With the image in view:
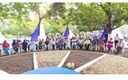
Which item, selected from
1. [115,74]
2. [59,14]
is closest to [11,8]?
[59,14]

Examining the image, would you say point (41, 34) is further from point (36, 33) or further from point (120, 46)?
point (120, 46)

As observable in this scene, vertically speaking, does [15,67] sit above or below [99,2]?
below

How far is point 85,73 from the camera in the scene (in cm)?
338

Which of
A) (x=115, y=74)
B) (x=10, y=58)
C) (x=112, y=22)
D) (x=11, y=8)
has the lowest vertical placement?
(x=115, y=74)

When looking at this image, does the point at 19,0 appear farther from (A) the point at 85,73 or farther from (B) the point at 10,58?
(A) the point at 85,73

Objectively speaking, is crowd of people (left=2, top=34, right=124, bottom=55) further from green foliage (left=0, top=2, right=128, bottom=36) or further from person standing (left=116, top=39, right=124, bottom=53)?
green foliage (left=0, top=2, right=128, bottom=36)

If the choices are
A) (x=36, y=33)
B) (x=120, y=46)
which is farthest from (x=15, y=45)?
(x=120, y=46)

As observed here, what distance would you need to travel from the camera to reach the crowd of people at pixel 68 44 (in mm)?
3502

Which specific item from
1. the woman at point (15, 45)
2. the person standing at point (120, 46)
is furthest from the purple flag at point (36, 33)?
the person standing at point (120, 46)

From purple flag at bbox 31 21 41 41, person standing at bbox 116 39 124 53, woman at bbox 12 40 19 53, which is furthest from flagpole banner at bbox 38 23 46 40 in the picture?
person standing at bbox 116 39 124 53

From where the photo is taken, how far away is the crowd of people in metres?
3.50

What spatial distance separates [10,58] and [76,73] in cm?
99

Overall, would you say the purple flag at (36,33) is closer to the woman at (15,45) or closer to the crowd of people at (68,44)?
the crowd of people at (68,44)

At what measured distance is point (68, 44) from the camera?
11.6ft
